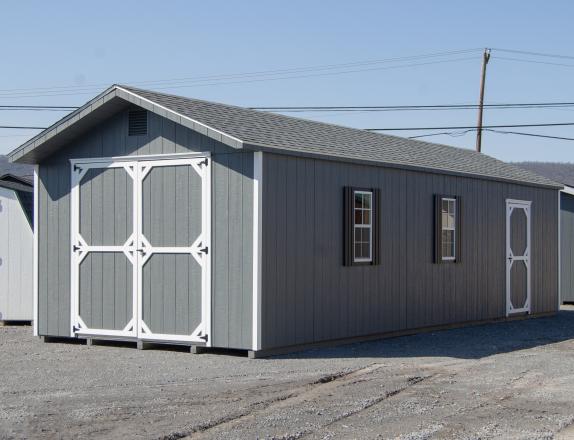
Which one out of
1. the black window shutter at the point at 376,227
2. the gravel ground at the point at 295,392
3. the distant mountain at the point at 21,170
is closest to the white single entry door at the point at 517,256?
the gravel ground at the point at 295,392

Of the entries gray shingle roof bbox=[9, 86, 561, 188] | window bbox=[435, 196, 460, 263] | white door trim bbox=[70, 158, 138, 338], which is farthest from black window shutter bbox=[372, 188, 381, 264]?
white door trim bbox=[70, 158, 138, 338]

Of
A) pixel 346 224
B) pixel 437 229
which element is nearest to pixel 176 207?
pixel 346 224

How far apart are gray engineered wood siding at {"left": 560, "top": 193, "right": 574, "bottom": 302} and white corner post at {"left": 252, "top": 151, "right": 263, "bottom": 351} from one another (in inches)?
547

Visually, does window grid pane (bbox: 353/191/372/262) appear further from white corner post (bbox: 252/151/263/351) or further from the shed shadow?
white corner post (bbox: 252/151/263/351)

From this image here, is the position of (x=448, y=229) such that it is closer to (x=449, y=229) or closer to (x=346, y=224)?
(x=449, y=229)

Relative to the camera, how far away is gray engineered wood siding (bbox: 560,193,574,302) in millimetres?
24422

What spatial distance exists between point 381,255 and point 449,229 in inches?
103

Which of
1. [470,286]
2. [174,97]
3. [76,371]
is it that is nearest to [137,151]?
[174,97]

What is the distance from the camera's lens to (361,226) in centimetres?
1500

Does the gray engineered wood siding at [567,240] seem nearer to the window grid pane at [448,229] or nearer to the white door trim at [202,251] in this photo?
the window grid pane at [448,229]

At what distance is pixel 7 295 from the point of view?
1853 cm

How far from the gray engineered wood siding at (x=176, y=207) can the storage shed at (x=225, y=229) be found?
21 mm

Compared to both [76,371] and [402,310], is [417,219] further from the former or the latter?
[76,371]

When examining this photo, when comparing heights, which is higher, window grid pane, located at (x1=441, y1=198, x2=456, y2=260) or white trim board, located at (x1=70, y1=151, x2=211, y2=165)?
white trim board, located at (x1=70, y1=151, x2=211, y2=165)
